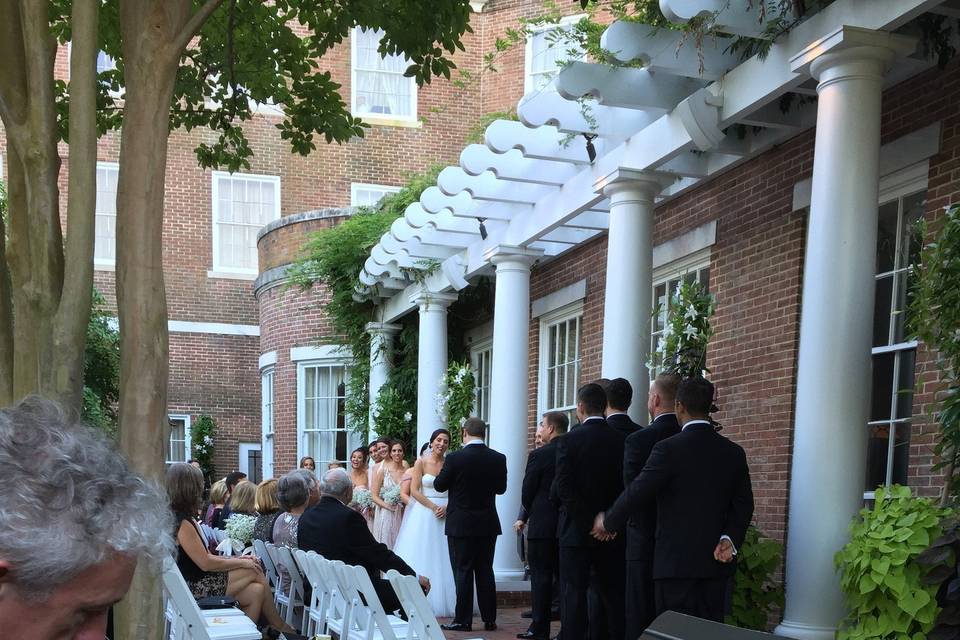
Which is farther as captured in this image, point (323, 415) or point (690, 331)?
point (323, 415)

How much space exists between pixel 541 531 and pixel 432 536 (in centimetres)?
234

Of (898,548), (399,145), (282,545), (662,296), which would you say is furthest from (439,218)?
(399,145)

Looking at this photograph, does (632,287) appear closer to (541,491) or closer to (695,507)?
(541,491)

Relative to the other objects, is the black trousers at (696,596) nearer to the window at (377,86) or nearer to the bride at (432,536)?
the bride at (432,536)

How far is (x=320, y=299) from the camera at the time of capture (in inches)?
730

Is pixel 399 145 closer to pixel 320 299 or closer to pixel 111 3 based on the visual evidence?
pixel 320 299

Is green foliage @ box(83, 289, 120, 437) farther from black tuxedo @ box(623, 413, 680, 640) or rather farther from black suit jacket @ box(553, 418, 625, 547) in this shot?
black tuxedo @ box(623, 413, 680, 640)

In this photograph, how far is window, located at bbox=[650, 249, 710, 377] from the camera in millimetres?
9695

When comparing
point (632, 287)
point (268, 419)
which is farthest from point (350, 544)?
point (268, 419)

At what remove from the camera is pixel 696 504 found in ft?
19.7

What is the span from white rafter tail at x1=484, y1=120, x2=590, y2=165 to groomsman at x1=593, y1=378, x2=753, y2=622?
3.33m

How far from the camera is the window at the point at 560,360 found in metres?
12.4

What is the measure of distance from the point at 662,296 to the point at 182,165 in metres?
16.1

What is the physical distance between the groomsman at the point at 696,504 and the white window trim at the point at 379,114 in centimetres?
1924
